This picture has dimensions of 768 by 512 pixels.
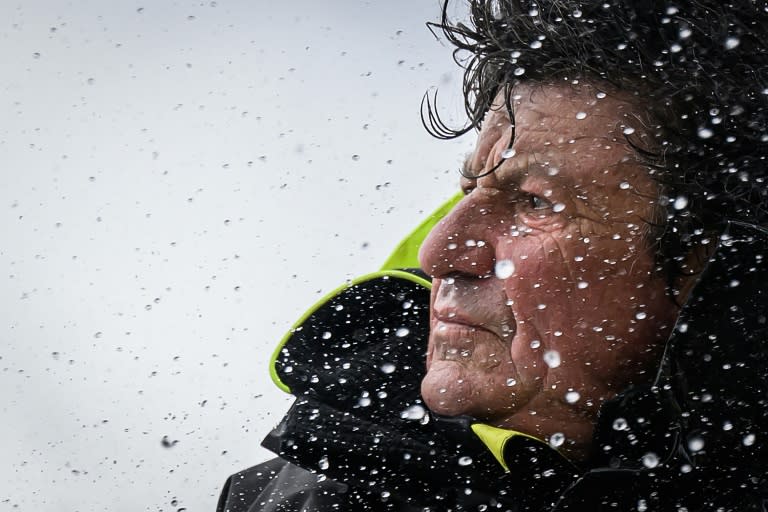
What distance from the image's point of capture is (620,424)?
4.66ft

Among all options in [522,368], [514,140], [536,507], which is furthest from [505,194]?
[536,507]

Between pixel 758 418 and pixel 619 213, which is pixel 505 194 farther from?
pixel 758 418

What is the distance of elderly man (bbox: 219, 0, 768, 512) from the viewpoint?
1307 millimetres

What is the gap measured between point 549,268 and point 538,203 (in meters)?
0.14

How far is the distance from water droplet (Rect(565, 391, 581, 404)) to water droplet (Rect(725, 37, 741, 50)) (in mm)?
723

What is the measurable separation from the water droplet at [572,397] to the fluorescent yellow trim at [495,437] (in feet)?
0.42

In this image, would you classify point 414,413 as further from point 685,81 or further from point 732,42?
point 732,42

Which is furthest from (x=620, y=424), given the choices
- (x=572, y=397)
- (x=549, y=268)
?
(x=549, y=268)

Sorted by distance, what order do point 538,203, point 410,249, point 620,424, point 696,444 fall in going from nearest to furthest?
point 696,444 < point 620,424 < point 538,203 < point 410,249

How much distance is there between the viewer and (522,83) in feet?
5.51

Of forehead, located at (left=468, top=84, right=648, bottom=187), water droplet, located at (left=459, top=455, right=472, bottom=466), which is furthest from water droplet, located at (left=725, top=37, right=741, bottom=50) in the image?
water droplet, located at (left=459, top=455, right=472, bottom=466)

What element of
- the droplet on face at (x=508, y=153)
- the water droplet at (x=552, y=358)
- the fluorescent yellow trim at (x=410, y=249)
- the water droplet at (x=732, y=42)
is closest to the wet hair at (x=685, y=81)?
the water droplet at (x=732, y=42)

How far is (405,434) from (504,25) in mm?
931

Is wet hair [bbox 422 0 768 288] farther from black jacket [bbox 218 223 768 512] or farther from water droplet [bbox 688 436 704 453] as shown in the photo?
water droplet [bbox 688 436 704 453]
